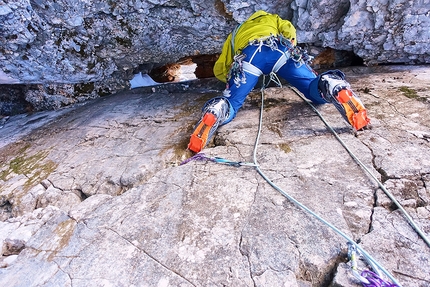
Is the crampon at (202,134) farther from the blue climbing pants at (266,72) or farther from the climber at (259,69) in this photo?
the blue climbing pants at (266,72)

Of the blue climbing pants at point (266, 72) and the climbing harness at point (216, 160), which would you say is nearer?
the climbing harness at point (216, 160)

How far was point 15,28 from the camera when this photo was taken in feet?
10.5

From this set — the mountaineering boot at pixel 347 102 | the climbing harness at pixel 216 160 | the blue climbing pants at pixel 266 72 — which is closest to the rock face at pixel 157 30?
the blue climbing pants at pixel 266 72

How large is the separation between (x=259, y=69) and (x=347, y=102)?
0.94m

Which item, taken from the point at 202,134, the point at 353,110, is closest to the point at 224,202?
the point at 202,134

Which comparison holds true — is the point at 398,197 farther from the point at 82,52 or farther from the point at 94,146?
the point at 82,52

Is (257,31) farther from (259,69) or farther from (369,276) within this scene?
(369,276)

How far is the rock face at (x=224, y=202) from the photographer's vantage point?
1.54m

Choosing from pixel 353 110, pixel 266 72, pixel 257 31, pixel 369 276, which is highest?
pixel 257 31

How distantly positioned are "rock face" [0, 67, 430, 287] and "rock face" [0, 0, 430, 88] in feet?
2.32

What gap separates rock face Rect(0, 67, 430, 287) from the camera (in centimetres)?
154

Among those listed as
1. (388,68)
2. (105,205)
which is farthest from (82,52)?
(388,68)

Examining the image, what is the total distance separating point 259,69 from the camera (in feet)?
9.71

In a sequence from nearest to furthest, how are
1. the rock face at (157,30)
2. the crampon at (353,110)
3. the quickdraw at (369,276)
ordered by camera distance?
the quickdraw at (369,276)
the crampon at (353,110)
the rock face at (157,30)
